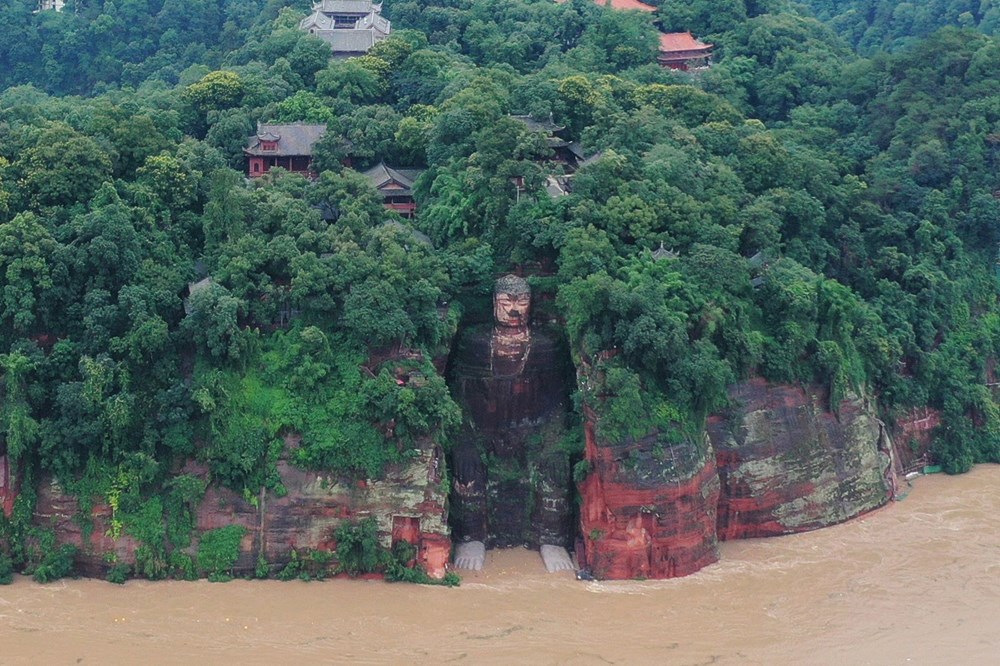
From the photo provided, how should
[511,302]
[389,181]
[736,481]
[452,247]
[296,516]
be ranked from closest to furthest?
1. [296,516]
2. [736,481]
3. [511,302]
4. [452,247]
5. [389,181]

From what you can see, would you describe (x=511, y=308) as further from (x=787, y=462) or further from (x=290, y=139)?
(x=290, y=139)

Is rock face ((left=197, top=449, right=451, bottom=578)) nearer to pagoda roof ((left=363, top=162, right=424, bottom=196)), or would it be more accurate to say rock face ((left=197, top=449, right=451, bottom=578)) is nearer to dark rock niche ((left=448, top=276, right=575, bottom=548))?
dark rock niche ((left=448, top=276, right=575, bottom=548))

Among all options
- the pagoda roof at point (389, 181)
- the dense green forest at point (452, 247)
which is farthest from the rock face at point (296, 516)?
the pagoda roof at point (389, 181)

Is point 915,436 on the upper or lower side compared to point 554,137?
lower

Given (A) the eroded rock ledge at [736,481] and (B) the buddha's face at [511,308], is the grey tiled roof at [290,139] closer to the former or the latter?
(B) the buddha's face at [511,308]

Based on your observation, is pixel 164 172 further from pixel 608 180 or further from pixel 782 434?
pixel 782 434

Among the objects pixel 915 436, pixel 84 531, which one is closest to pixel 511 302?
pixel 84 531
